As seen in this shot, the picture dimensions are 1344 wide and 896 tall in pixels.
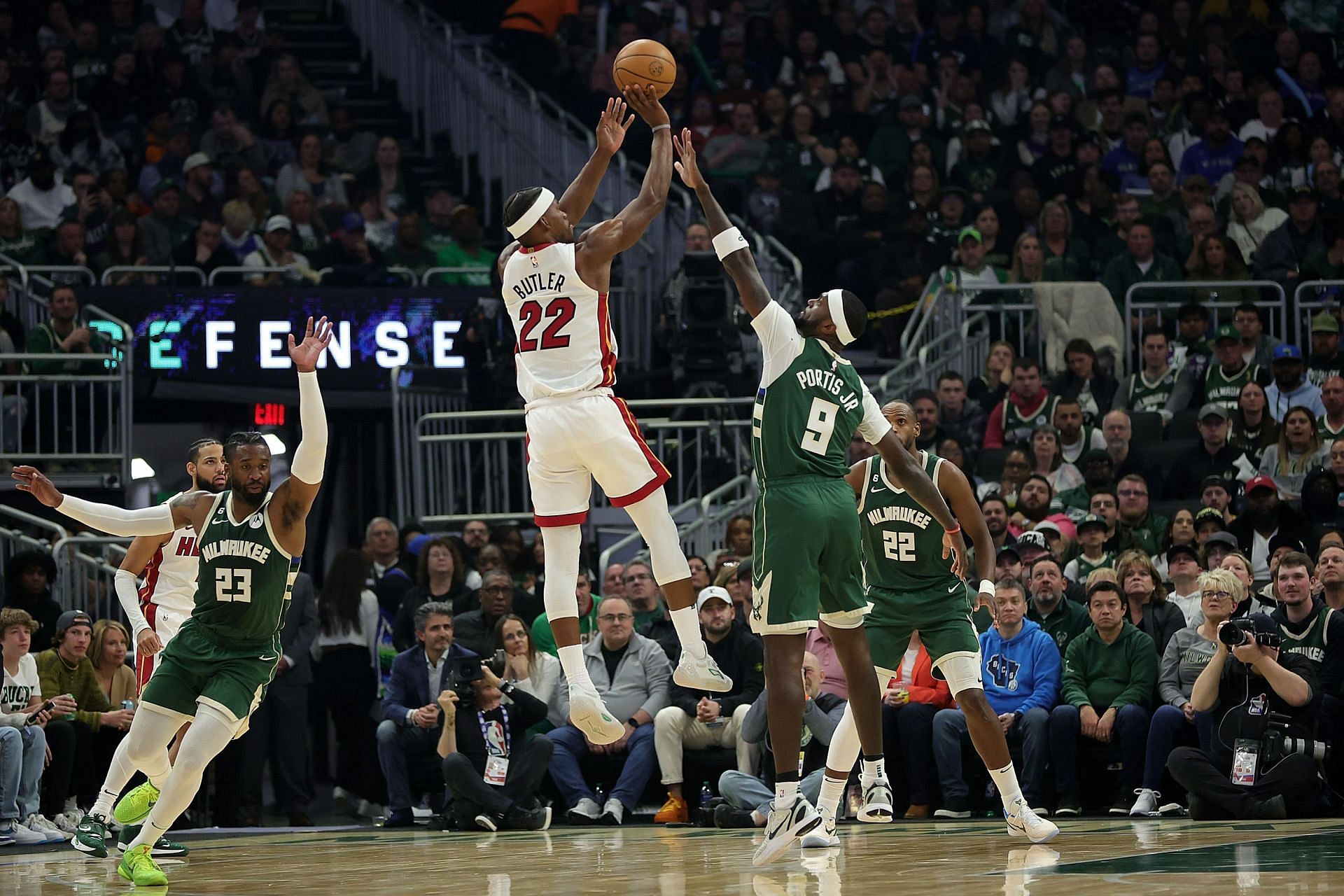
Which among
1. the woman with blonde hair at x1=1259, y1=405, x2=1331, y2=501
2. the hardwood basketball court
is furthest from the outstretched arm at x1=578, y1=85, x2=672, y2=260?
the woman with blonde hair at x1=1259, y1=405, x2=1331, y2=501

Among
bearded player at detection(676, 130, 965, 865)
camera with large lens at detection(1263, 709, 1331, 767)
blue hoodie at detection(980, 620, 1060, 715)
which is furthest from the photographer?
blue hoodie at detection(980, 620, 1060, 715)

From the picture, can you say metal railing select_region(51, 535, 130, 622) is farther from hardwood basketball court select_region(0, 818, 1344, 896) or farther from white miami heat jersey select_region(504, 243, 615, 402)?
white miami heat jersey select_region(504, 243, 615, 402)

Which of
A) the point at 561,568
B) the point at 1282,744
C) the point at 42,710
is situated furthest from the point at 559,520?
the point at 42,710

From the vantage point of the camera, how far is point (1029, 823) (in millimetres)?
8789

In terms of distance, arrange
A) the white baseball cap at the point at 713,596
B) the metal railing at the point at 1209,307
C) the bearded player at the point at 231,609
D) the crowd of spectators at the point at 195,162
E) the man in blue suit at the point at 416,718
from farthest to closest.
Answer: the crowd of spectators at the point at 195,162 → the metal railing at the point at 1209,307 → the man in blue suit at the point at 416,718 → the white baseball cap at the point at 713,596 → the bearded player at the point at 231,609

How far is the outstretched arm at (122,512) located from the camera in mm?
8586

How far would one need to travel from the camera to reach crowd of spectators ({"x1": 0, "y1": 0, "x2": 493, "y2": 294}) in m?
17.7

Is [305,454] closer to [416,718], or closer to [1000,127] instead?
[416,718]

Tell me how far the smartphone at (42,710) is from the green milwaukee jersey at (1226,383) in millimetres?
8549

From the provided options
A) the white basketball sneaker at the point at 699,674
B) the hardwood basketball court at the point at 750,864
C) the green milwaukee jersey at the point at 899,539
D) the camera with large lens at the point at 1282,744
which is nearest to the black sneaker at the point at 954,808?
the hardwood basketball court at the point at 750,864

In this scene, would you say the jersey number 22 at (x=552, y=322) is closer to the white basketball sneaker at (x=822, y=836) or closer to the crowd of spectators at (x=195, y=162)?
the white basketball sneaker at (x=822, y=836)

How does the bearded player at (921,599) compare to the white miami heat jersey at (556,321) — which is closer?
→ the white miami heat jersey at (556,321)

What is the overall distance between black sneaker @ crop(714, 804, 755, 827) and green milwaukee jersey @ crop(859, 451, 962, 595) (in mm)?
2278

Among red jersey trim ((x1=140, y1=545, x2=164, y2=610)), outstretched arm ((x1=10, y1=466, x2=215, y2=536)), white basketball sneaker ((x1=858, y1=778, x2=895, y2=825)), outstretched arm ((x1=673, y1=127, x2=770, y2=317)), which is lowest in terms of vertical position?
Answer: white basketball sneaker ((x1=858, y1=778, x2=895, y2=825))
